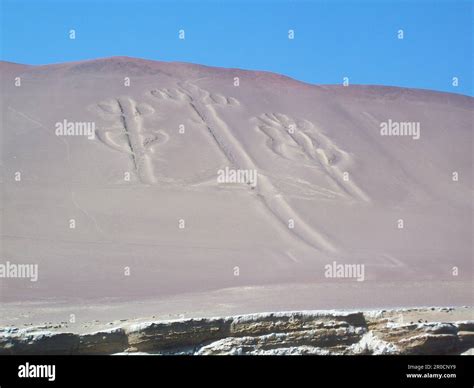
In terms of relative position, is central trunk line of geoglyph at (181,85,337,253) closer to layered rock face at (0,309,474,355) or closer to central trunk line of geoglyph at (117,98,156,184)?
central trunk line of geoglyph at (117,98,156,184)

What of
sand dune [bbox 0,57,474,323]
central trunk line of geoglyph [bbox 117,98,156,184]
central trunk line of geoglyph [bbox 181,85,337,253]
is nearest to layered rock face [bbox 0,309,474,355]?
sand dune [bbox 0,57,474,323]

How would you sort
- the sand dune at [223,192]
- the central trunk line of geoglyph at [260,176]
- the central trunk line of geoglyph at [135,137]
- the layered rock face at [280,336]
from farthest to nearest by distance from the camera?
the central trunk line of geoglyph at [135,137], the central trunk line of geoglyph at [260,176], the sand dune at [223,192], the layered rock face at [280,336]

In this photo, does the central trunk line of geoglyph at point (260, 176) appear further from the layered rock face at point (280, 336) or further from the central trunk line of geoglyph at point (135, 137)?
the layered rock face at point (280, 336)

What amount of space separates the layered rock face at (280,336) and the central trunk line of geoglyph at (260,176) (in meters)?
12.7

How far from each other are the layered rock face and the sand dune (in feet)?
11.6

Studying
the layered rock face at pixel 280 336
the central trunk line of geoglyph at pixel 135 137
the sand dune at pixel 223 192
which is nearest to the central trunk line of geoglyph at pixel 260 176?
the sand dune at pixel 223 192

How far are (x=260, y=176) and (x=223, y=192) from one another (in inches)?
75.5

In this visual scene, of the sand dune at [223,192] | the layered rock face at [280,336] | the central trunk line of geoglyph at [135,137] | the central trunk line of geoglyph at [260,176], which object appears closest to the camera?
the layered rock face at [280,336]

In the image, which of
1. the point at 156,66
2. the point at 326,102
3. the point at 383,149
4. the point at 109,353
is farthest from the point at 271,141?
the point at 109,353

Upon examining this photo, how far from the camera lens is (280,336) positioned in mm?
9781

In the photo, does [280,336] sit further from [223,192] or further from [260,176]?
[260,176]

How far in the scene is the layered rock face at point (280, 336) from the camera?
9516mm

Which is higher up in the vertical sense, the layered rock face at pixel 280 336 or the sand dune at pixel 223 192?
the sand dune at pixel 223 192
